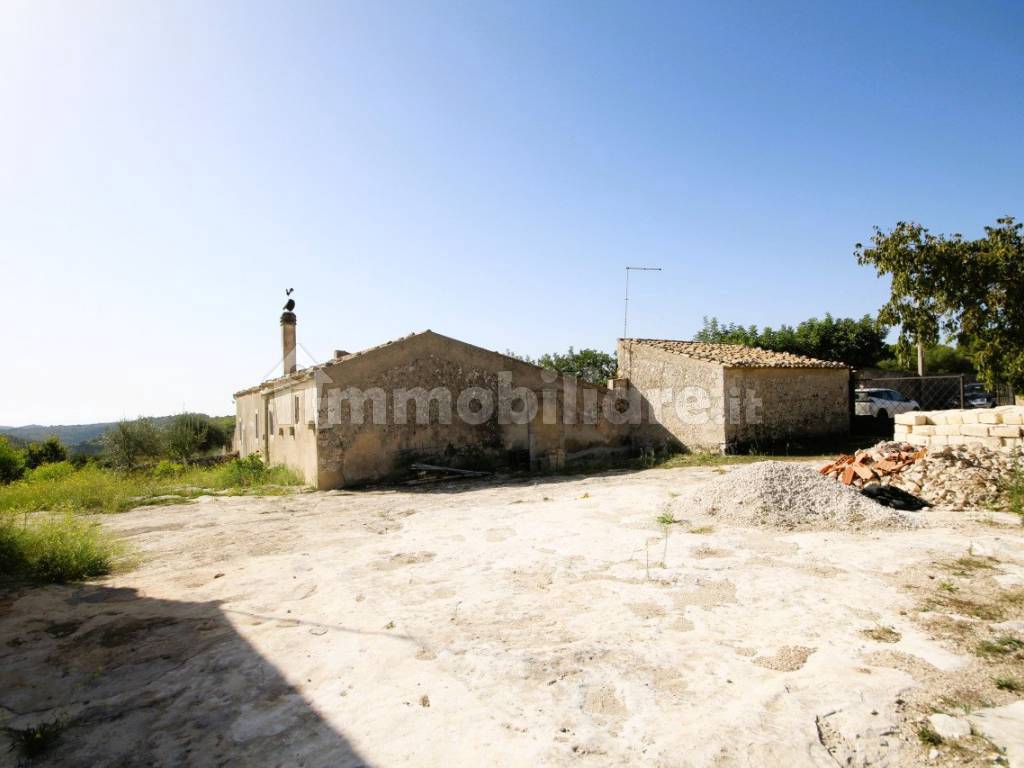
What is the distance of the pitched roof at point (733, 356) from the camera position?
16.3 m

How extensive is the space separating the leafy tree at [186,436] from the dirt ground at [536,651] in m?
16.5

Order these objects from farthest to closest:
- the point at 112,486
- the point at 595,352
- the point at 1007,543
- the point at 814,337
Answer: the point at 595,352 < the point at 814,337 < the point at 112,486 < the point at 1007,543

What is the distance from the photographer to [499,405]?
15273 millimetres

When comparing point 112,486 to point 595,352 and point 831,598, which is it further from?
point 595,352

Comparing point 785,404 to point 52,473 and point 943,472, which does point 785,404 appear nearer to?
point 943,472

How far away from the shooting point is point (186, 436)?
71.5 feet

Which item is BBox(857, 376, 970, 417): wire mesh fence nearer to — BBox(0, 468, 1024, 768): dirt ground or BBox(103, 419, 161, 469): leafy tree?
BBox(0, 468, 1024, 768): dirt ground

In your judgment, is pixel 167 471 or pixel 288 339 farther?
pixel 288 339

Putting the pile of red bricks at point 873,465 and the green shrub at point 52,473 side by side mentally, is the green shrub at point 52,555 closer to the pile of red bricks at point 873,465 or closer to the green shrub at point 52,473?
the green shrub at point 52,473

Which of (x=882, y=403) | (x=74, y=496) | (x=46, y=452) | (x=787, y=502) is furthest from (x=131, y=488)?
(x=882, y=403)

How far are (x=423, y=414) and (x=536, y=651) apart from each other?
1053 cm

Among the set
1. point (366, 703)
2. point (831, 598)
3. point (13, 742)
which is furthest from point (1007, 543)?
point (13, 742)

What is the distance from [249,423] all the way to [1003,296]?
2158cm

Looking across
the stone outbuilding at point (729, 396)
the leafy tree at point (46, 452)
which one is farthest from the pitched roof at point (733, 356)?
the leafy tree at point (46, 452)
